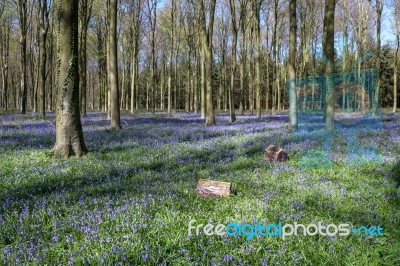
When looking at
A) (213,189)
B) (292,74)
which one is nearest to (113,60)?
(292,74)

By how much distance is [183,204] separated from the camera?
5645 mm

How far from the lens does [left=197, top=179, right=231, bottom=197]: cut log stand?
20.5 feet

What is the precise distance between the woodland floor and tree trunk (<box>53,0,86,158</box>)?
24.4 inches

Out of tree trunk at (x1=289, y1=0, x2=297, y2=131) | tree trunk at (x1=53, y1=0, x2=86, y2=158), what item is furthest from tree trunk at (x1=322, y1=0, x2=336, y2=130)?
tree trunk at (x1=53, y1=0, x2=86, y2=158)

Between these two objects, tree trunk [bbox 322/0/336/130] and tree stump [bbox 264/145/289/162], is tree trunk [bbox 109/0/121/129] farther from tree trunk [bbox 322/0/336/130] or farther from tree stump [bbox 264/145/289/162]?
tree trunk [bbox 322/0/336/130]

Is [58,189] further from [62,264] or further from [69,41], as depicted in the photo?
[69,41]

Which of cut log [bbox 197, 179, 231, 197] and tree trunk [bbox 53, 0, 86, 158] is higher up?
tree trunk [bbox 53, 0, 86, 158]

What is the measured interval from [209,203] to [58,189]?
3442 mm

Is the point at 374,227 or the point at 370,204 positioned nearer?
the point at 374,227

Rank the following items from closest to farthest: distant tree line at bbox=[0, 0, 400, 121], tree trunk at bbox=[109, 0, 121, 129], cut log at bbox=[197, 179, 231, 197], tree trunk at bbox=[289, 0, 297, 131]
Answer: cut log at bbox=[197, 179, 231, 197] < tree trunk at bbox=[289, 0, 297, 131] < tree trunk at bbox=[109, 0, 121, 129] < distant tree line at bbox=[0, 0, 400, 121]

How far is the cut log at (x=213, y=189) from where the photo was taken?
6262mm

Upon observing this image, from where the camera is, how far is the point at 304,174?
26.3 ft

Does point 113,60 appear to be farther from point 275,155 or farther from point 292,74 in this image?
point 275,155

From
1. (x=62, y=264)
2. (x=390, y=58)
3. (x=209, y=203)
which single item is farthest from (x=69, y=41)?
(x=390, y=58)
